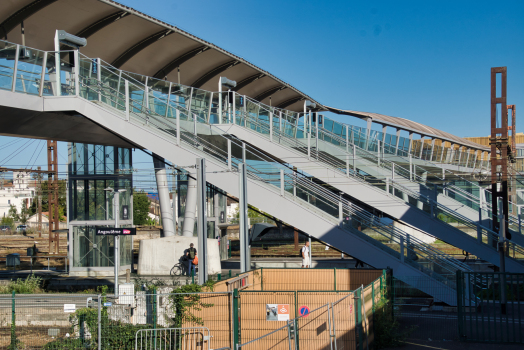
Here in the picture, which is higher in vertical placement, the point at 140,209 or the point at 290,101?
the point at 290,101

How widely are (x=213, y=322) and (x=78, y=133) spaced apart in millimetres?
11807

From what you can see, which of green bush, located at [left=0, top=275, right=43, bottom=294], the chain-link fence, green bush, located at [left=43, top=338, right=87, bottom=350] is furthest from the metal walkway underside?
green bush, located at [left=43, top=338, right=87, bottom=350]

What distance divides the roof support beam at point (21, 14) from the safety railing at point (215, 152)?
4569 millimetres

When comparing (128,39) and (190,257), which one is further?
(128,39)

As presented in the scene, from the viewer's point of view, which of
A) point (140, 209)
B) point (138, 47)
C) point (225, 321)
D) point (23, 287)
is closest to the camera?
point (225, 321)

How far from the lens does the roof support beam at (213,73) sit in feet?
96.0

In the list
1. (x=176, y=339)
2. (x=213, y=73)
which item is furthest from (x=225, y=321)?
(x=213, y=73)

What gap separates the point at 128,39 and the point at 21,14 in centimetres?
502

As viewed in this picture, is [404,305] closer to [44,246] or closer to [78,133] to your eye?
[78,133]

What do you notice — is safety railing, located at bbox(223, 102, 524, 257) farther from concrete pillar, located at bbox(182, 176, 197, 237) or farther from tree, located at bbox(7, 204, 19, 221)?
tree, located at bbox(7, 204, 19, 221)

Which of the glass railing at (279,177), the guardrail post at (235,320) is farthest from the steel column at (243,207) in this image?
the guardrail post at (235,320)

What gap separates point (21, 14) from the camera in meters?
19.6

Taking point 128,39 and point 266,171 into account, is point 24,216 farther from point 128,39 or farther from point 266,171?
point 266,171

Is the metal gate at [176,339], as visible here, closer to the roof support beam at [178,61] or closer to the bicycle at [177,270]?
the bicycle at [177,270]
